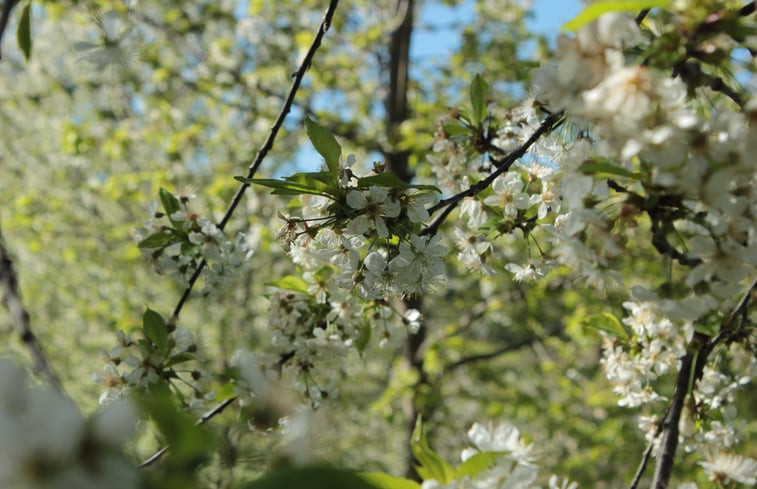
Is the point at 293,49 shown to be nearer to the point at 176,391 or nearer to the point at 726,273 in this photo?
the point at 176,391

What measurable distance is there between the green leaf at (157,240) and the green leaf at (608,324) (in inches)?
44.4

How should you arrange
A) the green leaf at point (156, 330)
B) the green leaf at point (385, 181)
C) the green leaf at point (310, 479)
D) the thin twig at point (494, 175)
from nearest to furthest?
the green leaf at point (310, 479) → the green leaf at point (385, 181) → the thin twig at point (494, 175) → the green leaf at point (156, 330)

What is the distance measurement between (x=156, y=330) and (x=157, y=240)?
0.26 m

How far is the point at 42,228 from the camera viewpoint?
5.43m

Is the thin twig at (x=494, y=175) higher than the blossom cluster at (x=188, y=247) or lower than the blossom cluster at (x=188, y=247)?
lower

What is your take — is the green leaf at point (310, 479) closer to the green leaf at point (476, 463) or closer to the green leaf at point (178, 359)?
A: the green leaf at point (476, 463)

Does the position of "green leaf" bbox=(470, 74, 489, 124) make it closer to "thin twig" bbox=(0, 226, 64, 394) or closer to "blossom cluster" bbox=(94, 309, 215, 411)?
"blossom cluster" bbox=(94, 309, 215, 411)

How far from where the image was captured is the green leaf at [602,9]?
2.56 ft

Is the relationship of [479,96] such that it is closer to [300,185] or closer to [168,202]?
[300,185]

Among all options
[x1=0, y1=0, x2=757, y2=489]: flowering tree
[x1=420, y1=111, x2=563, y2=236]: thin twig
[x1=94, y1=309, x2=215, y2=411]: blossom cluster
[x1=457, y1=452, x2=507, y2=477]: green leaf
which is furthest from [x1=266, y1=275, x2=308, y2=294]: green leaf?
[x1=457, y1=452, x2=507, y2=477]: green leaf

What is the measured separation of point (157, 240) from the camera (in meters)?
1.66

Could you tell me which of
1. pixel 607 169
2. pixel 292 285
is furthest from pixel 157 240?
pixel 607 169

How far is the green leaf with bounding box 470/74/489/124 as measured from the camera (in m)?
1.58

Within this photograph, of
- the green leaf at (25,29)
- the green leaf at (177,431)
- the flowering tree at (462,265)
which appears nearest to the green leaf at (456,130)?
the flowering tree at (462,265)
